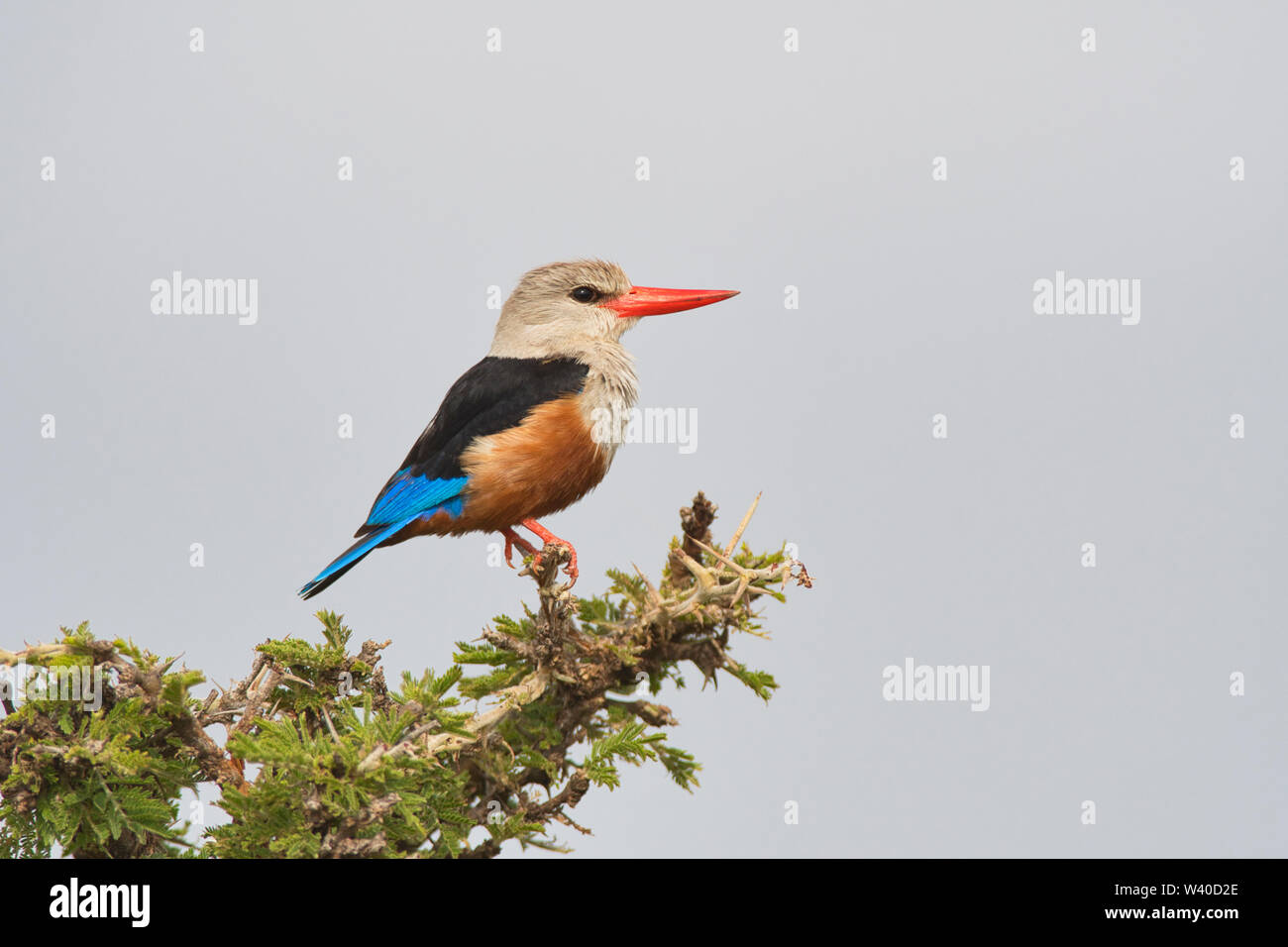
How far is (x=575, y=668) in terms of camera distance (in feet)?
11.8

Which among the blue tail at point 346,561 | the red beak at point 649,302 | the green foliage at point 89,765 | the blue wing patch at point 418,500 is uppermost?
the red beak at point 649,302

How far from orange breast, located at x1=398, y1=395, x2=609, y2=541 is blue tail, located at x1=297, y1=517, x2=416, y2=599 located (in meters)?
0.16

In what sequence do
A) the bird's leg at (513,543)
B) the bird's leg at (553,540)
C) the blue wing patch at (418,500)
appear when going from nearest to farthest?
1. the bird's leg at (553,540)
2. the blue wing patch at (418,500)
3. the bird's leg at (513,543)

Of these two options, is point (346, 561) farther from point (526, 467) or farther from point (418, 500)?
point (526, 467)

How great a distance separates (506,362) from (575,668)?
165 centimetres

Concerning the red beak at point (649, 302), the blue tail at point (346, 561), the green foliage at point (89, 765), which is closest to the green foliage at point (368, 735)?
the green foliage at point (89, 765)

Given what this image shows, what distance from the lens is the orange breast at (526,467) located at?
4418 mm

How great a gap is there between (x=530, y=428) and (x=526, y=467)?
0.49ft

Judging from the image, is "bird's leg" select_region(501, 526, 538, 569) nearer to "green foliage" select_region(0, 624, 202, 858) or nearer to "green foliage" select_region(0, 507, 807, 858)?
"green foliage" select_region(0, 507, 807, 858)

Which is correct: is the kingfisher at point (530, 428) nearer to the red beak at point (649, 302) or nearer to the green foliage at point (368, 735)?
the red beak at point (649, 302)

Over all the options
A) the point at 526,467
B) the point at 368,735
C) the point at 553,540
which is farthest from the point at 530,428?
the point at 368,735

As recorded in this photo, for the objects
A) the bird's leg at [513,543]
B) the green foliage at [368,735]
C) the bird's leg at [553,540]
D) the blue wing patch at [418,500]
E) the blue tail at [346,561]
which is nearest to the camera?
the green foliage at [368,735]

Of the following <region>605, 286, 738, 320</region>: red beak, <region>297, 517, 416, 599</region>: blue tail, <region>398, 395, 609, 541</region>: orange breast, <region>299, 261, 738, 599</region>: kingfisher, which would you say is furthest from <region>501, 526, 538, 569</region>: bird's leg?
<region>605, 286, 738, 320</region>: red beak
